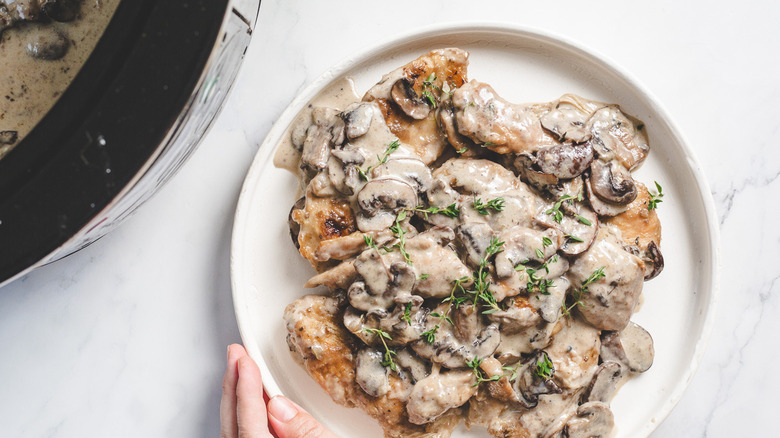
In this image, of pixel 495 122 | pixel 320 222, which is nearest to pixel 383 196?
pixel 320 222

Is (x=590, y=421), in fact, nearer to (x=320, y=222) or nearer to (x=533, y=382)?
(x=533, y=382)

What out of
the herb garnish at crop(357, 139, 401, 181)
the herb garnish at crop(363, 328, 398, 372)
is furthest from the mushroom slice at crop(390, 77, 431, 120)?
the herb garnish at crop(363, 328, 398, 372)

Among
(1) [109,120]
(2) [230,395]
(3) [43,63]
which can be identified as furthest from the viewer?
(2) [230,395]

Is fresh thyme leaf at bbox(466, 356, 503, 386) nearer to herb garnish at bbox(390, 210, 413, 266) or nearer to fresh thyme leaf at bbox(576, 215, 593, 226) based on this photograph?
herb garnish at bbox(390, 210, 413, 266)

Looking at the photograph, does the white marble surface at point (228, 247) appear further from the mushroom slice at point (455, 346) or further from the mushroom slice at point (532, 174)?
the mushroom slice at point (455, 346)

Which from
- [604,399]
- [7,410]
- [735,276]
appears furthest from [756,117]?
[7,410]

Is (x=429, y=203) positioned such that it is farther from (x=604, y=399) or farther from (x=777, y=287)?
(x=777, y=287)
